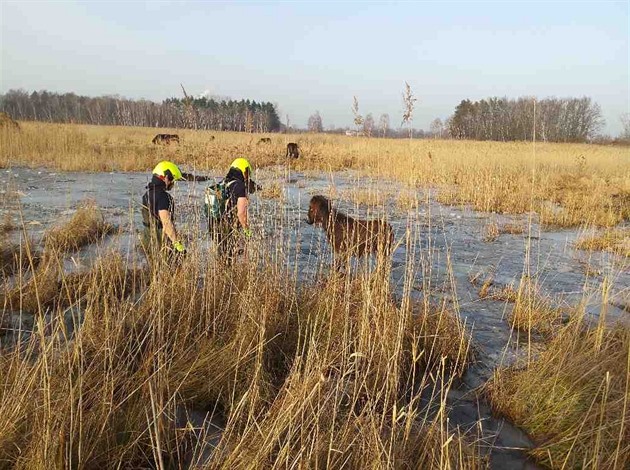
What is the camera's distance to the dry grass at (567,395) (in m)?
1.91

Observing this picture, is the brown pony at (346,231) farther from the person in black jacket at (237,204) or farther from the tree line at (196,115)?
the tree line at (196,115)

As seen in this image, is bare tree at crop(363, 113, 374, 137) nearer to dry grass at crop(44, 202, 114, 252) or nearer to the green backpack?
the green backpack

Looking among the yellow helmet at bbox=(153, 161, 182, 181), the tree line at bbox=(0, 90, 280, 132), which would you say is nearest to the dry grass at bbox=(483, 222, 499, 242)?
the tree line at bbox=(0, 90, 280, 132)

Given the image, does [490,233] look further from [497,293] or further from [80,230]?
[80,230]

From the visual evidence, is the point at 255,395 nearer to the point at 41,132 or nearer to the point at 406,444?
the point at 406,444

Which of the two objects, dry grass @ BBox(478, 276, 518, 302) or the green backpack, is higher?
the green backpack

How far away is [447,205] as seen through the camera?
30.9 feet

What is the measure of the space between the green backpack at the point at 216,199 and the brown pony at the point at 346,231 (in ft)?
3.31

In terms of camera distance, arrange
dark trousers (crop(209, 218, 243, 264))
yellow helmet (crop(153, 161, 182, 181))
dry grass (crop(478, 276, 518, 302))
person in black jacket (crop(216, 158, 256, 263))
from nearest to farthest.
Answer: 1. dark trousers (crop(209, 218, 243, 264))
2. person in black jacket (crop(216, 158, 256, 263))
3. yellow helmet (crop(153, 161, 182, 181))
4. dry grass (crop(478, 276, 518, 302))

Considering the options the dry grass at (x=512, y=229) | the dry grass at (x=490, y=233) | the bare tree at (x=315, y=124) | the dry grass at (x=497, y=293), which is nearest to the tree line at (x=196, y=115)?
the bare tree at (x=315, y=124)

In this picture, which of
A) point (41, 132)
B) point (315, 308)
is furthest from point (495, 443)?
point (41, 132)

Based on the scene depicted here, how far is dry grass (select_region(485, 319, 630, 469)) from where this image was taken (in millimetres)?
1909

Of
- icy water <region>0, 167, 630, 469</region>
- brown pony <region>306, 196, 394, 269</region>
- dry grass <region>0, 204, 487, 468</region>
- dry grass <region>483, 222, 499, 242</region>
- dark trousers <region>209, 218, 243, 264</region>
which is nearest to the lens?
dry grass <region>0, 204, 487, 468</region>

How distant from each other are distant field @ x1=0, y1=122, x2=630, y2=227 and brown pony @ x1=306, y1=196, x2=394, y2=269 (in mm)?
3277
